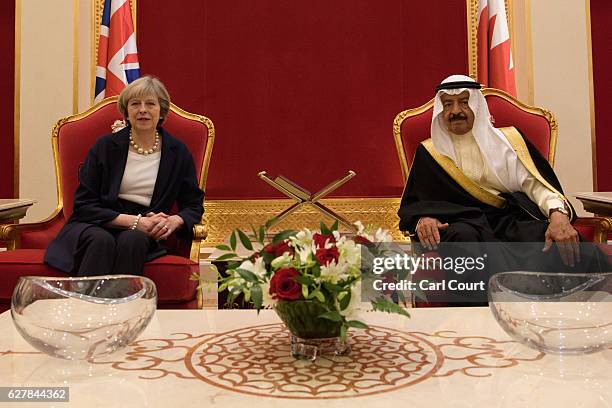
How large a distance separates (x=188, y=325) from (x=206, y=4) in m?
Answer: 3.04

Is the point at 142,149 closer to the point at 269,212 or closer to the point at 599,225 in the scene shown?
the point at 269,212

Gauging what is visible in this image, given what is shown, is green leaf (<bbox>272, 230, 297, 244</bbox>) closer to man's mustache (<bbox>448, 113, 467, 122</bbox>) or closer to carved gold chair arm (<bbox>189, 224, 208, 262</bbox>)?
carved gold chair arm (<bbox>189, 224, 208, 262</bbox>)

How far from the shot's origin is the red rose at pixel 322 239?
1.35 m

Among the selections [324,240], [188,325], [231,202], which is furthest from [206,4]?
[324,240]

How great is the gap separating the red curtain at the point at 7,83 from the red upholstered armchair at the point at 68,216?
50.7 inches

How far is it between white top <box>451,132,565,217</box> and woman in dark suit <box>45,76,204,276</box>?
1.42 meters

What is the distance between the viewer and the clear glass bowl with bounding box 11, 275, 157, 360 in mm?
1425

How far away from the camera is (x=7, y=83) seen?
14.6ft

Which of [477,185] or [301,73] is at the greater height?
[301,73]

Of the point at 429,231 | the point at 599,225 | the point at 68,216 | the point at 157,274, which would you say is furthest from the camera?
the point at 68,216

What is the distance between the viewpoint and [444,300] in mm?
2760

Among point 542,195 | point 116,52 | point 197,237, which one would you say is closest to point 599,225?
point 542,195

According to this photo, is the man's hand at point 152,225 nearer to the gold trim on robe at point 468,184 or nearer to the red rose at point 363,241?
the gold trim on robe at point 468,184

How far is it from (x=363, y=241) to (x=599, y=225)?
198 cm
